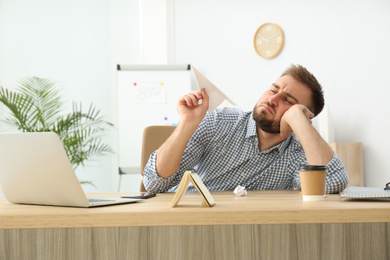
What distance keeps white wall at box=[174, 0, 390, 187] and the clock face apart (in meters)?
0.06

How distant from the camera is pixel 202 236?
834 mm

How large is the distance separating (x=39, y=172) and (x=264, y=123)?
0.97 m

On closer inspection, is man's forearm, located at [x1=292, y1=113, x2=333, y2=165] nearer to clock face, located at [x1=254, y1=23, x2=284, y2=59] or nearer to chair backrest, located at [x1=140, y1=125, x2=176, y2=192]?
chair backrest, located at [x1=140, y1=125, x2=176, y2=192]

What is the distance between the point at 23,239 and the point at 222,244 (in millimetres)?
343

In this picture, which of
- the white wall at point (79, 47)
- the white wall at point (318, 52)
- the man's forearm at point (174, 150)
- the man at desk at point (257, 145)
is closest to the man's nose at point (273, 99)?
the man at desk at point (257, 145)

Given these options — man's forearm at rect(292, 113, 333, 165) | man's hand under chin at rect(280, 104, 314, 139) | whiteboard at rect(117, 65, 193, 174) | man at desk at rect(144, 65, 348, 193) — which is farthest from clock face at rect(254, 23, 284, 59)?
man's forearm at rect(292, 113, 333, 165)

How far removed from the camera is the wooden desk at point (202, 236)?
83cm

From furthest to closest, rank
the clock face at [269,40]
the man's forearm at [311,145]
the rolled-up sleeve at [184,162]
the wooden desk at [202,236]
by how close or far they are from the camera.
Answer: the clock face at [269,40], the rolled-up sleeve at [184,162], the man's forearm at [311,145], the wooden desk at [202,236]

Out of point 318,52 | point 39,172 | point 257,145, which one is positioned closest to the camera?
point 39,172

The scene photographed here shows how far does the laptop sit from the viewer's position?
932 mm

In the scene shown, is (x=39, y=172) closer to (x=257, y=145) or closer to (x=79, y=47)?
(x=257, y=145)

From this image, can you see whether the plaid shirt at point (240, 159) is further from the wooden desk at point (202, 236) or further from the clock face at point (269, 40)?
the clock face at point (269, 40)

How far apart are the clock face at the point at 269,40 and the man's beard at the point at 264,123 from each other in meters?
2.89

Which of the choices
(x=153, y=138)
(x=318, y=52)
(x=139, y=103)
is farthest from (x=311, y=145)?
(x=318, y=52)
